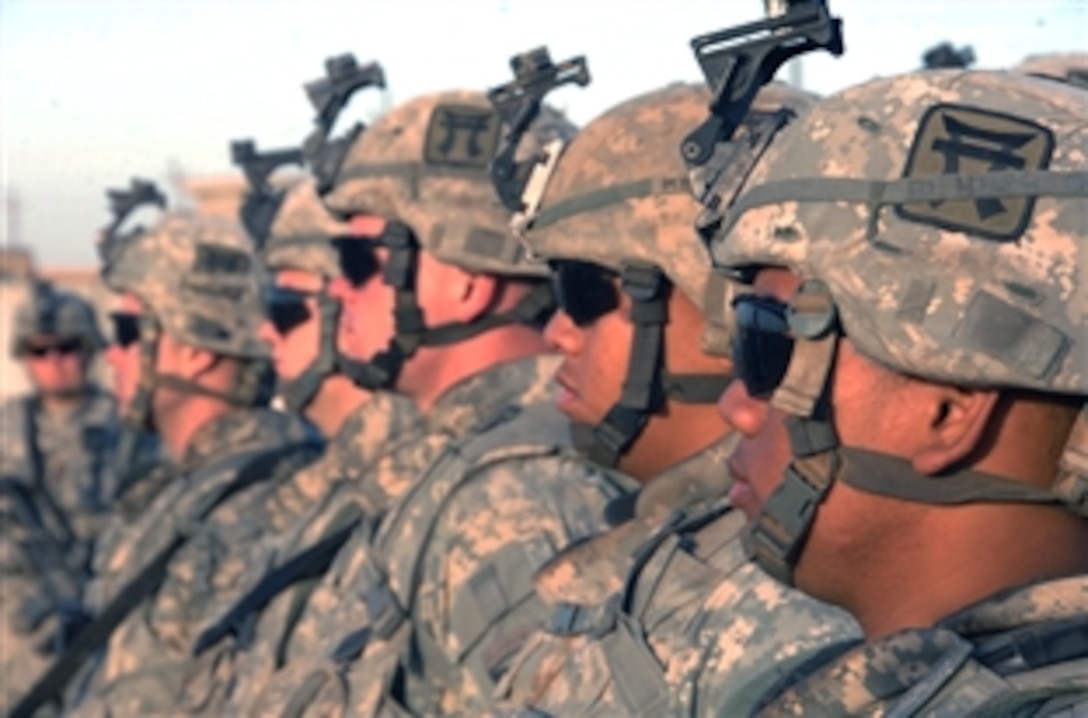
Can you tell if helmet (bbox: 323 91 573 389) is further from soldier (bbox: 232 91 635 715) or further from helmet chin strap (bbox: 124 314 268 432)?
helmet chin strap (bbox: 124 314 268 432)

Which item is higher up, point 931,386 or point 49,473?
point 931,386

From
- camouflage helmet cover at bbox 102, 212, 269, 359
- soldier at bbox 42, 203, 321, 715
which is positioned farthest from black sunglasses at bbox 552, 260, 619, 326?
camouflage helmet cover at bbox 102, 212, 269, 359

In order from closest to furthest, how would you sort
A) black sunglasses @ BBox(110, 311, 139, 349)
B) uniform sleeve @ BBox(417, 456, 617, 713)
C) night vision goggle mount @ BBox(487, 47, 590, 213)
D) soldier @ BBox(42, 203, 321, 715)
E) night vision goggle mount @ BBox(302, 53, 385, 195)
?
uniform sleeve @ BBox(417, 456, 617, 713) < night vision goggle mount @ BBox(487, 47, 590, 213) < night vision goggle mount @ BBox(302, 53, 385, 195) < soldier @ BBox(42, 203, 321, 715) < black sunglasses @ BBox(110, 311, 139, 349)

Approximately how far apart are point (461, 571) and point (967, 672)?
107 inches

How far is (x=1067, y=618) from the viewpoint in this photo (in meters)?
3.68

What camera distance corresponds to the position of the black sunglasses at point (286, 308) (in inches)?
372

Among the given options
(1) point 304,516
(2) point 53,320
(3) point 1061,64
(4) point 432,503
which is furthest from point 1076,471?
(2) point 53,320

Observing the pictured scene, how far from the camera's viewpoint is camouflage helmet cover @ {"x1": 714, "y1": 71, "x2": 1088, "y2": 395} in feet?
12.5

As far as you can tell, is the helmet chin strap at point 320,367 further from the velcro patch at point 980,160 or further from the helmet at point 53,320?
the helmet at point 53,320

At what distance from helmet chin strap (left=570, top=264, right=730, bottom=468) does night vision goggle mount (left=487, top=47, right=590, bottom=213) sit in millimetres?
683

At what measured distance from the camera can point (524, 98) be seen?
22.1 ft

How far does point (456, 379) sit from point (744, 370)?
320cm

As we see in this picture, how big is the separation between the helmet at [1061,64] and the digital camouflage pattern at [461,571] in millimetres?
1661

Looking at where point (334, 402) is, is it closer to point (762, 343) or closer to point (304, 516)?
point (304, 516)
